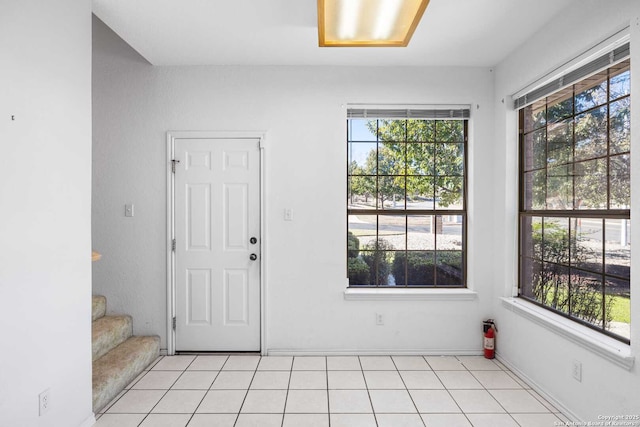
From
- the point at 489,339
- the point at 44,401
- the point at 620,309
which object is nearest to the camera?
the point at 44,401

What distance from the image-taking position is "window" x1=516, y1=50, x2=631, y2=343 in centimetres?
202

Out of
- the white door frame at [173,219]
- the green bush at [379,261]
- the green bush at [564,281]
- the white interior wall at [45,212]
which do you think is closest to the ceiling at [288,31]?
the white interior wall at [45,212]

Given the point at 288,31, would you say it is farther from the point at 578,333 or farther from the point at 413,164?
the point at 578,333

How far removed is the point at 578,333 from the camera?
215cm

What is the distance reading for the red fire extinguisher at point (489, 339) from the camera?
3.08 metres

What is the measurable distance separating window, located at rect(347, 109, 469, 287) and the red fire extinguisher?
1.31 feet

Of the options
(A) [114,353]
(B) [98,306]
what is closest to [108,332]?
(A) [114,353]

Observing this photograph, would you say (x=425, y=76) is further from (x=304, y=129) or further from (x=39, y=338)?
(x=39, y=338)

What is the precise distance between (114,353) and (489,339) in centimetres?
309

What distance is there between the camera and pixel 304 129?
10.4ft

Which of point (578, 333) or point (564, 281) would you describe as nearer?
point (578, 333)

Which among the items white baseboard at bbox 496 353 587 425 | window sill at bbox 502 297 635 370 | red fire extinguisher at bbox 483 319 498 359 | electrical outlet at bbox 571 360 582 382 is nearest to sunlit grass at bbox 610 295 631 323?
window sill at bbox 502 297 635 370

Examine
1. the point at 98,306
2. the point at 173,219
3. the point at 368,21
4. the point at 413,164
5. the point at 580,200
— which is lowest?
the point at 98,306

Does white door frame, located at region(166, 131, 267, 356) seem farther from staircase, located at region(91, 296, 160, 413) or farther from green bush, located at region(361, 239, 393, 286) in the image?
green bush, located at region(361, 239, 393, 286)
